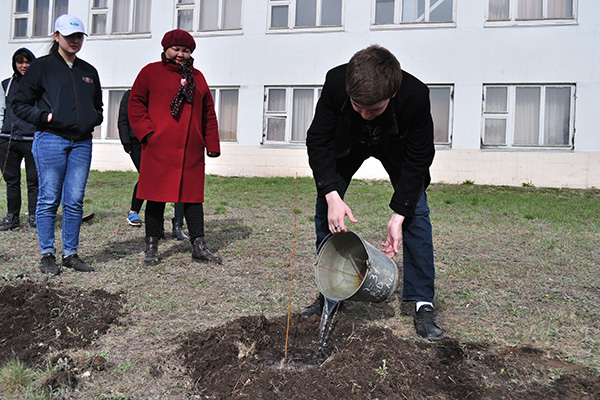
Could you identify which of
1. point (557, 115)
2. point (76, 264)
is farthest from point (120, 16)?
point (76, 264)

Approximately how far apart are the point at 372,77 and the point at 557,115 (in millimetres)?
12812

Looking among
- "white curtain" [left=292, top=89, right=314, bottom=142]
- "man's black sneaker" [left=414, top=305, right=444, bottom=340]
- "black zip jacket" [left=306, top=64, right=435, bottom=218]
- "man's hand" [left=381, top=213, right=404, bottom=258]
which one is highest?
"white curtain" [left=292, top=89, right=314, bottom=142]

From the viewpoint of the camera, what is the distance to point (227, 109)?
1561cm

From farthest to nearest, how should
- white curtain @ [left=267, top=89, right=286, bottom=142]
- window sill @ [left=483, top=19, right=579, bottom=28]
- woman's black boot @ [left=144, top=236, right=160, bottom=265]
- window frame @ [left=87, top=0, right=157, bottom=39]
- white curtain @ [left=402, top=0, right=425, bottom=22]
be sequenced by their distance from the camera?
1. window frame @ [left=87, top=0, right=157, bottom=39]
2. white curtain @ [left=267, top=89, right=286, bottom=142]
3. white curtain @ [left=402, top=0, right=425, bottom=22]
4. window sill @ [left=483, top=19, right=579, bottom=28]
5. woman's black boot @ [left=144, top=236, right=160, bottom=265]

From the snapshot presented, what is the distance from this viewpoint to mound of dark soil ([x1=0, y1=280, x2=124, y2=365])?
286 centimetres

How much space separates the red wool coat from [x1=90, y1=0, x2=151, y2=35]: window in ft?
42.3

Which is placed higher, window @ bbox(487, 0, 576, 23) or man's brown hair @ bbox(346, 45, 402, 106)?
window @ bbox(487, 0, 576, 23)

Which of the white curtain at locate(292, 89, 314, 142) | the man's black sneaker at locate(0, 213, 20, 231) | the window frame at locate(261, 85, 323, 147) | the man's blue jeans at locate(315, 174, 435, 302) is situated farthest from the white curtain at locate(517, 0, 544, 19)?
the man's black sneaker at locate(0, 213, 20, 231)

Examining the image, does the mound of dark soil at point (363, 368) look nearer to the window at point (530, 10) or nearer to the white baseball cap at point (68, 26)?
the white baseball cap at point (68, 26)

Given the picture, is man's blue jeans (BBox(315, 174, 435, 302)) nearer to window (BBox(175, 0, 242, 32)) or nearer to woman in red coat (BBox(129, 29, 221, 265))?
woman in red coat (BBox(129, 29, 221, 265))

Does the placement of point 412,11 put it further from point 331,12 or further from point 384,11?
point 331,12

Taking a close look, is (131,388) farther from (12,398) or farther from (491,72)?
(491,72)

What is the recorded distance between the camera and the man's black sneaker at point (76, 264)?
173 inches

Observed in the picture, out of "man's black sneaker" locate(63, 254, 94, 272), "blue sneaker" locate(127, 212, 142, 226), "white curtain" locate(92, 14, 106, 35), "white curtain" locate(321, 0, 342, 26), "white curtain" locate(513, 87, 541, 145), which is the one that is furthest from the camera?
"white curtain" locate(92, 14, 106, 35)
